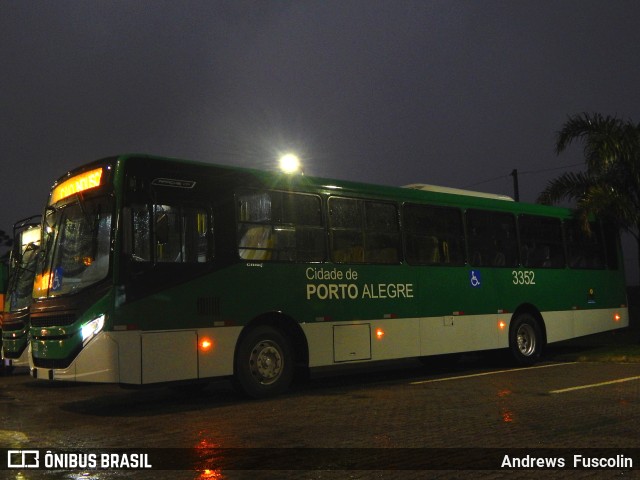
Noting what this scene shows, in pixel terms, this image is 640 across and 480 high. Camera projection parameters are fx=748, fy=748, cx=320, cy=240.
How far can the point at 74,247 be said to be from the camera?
10469 millimetres

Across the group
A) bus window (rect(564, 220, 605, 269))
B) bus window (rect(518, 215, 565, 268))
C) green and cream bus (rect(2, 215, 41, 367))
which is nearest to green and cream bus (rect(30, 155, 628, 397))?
bus window (rect(518, 215, 565, 268))

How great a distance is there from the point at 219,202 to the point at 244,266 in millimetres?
1005

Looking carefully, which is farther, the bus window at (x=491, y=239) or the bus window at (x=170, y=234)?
the bus window at (x=491, y=239)

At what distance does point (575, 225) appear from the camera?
17703 millimetres

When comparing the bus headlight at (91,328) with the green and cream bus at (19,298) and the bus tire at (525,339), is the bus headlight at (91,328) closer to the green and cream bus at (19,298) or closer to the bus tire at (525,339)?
the green and cream bus at (19,298)

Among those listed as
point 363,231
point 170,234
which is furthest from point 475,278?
point 170,234

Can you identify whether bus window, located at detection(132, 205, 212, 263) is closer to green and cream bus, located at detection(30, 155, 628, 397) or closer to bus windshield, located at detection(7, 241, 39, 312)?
green and cream bus, located at detection(30, 155, 628, 397)

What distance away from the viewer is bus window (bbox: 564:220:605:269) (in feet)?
57.2

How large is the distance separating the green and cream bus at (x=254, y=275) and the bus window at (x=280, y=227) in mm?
21

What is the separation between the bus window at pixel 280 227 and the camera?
36.4 feet

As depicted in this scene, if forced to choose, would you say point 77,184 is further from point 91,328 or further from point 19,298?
point 19,298

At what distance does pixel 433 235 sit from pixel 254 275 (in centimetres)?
440

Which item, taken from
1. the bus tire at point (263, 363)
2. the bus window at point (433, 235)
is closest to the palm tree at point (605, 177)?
the bus window at point (433, 235)

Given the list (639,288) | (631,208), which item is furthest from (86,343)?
(639,288)
